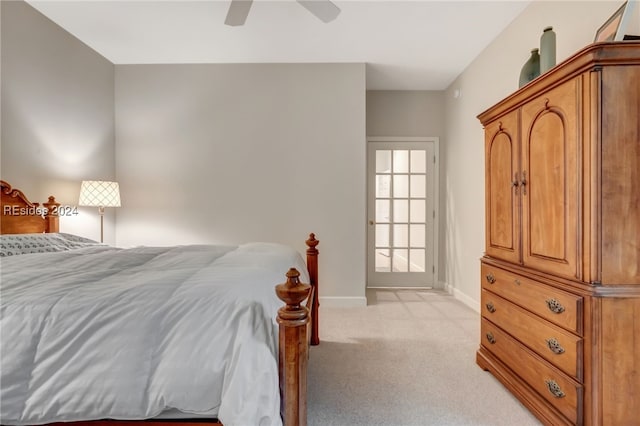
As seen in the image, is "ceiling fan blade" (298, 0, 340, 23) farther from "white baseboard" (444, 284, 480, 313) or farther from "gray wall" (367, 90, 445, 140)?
"white baseboard" (444, 284, 480, 313)

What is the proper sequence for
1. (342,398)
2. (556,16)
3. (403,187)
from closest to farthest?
(342,398) < (556,16) < (403,187)

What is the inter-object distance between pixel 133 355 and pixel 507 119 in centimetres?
222

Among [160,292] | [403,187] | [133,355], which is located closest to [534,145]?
[160,292]

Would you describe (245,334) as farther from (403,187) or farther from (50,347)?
(403,187)

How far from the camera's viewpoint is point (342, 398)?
6.16ft

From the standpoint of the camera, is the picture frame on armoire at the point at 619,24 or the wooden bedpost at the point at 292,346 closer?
the wooden bedpost at the point at 292,346

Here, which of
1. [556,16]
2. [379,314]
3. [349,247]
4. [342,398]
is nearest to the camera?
[342,398]

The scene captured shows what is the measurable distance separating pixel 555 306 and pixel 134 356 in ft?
5.82

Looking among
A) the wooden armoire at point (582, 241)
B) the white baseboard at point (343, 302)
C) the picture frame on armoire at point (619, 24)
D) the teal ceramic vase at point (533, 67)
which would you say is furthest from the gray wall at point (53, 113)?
the picture frame on armoire at point (619, 24)

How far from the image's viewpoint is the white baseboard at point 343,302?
3654 mm

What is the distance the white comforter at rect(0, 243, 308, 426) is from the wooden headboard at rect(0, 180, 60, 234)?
1767 millimetres

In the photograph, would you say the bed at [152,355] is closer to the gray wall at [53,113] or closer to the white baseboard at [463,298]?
the gray wall at [53,113]

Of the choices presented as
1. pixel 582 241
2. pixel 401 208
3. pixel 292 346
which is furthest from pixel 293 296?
pixel 401 208

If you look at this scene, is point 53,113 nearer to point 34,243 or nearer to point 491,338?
point 34,243
